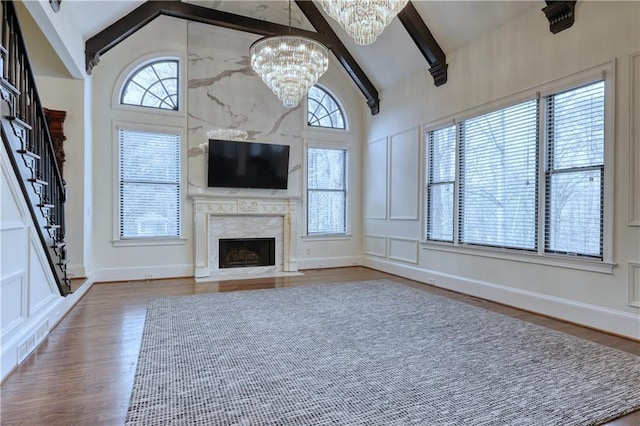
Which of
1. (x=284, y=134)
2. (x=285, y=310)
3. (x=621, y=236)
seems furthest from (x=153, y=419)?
(x=284, y=134)

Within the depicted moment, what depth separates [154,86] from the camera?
6.45 m

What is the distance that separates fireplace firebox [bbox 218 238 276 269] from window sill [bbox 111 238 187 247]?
0.76 metres

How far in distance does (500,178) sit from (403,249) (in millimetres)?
2314

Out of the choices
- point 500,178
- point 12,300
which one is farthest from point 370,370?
point 500,178

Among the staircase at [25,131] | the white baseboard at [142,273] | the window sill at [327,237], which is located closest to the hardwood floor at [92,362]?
the staircase at [25,131]

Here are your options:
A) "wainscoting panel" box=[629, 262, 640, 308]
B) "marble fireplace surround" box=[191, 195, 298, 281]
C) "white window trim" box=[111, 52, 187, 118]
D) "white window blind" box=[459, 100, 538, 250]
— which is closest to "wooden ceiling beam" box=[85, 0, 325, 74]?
"white window trim" box=[111, 52, 187, 118]

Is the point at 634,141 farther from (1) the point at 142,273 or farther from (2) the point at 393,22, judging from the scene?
(1) the point at 142,273

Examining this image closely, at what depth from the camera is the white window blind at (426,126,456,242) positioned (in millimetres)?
5699

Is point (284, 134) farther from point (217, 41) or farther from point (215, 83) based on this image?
point (217, 41)

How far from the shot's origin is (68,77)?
5.26m

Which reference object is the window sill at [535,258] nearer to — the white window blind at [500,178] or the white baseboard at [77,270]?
the white window blind at [500,178]

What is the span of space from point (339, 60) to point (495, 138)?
3.76m

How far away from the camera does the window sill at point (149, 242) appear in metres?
6.14

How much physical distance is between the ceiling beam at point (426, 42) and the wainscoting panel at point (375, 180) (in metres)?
1.74
